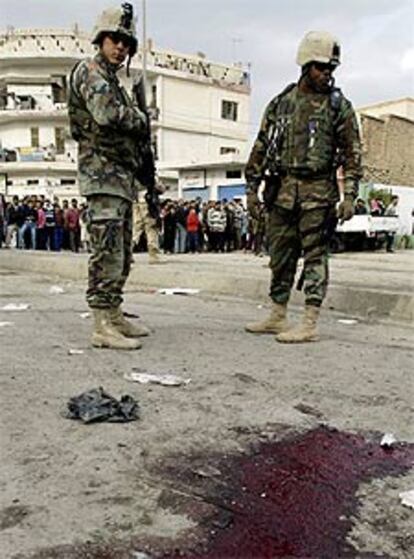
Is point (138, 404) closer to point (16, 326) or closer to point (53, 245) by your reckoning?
point (16, 326)

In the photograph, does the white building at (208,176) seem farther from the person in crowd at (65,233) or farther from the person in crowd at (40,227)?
the person in crowd at (40,227)

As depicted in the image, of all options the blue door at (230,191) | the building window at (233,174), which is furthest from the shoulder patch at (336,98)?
the building window at (233,174)

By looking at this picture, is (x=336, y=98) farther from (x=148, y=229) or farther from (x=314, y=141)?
(x=148, y=229)

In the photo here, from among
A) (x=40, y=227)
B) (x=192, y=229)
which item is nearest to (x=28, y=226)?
(x=40, y=227)

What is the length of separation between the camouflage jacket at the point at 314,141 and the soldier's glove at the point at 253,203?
0.18 m

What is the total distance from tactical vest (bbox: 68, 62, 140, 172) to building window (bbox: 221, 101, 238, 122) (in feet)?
146

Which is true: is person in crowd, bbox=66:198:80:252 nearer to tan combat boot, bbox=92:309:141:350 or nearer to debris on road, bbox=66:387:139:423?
tan combat boot, bbox=92:309:141:350

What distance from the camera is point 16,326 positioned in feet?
14.4

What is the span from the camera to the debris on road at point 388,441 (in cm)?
236

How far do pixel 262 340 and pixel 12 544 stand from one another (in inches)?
104

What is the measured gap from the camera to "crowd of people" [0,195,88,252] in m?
16.6

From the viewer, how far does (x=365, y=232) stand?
17.6 meters

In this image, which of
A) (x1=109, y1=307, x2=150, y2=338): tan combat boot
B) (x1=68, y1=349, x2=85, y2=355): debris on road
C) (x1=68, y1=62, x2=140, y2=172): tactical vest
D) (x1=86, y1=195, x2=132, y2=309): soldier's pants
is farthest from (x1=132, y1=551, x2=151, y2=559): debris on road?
(x1=68, y1=62, x2=140, y2=172): tactical vest

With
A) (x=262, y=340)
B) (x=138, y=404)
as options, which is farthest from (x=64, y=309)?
(x=138, y=404)
